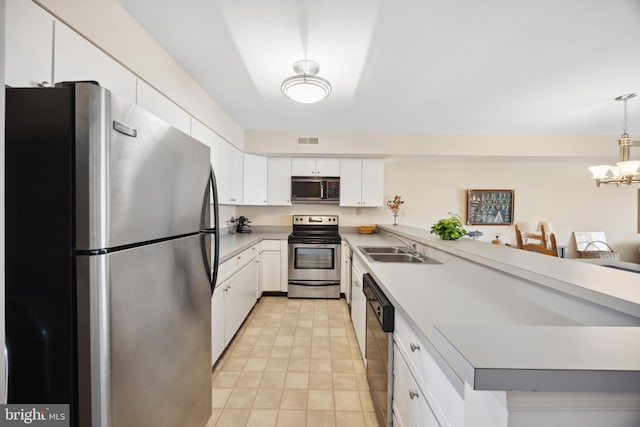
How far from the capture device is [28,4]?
3.37ft

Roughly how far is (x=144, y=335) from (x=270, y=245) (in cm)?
287

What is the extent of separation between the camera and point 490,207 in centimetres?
479

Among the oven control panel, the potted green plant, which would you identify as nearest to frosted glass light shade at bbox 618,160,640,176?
the potted green plant

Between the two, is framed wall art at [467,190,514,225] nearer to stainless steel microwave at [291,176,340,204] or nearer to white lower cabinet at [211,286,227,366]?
stainless steel microwave at [291,176,340,204]

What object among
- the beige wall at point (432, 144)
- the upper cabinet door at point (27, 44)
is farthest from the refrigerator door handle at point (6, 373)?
the beige wall at point (432, 144)

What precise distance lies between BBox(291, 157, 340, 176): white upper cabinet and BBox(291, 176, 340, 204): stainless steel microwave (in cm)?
10

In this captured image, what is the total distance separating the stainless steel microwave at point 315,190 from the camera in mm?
4074

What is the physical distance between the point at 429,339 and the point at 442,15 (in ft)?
5.61

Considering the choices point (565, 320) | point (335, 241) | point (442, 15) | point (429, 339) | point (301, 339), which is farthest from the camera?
point (335, 241)

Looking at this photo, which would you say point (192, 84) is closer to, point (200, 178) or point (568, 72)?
point (200, 178)

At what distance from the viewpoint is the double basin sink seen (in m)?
2.28

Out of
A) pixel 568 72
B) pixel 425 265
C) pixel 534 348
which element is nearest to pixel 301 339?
pixel 425 265

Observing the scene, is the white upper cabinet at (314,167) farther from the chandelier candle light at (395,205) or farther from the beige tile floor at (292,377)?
the beige tile floor at (292,377)

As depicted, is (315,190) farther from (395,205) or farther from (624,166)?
(624,166)
